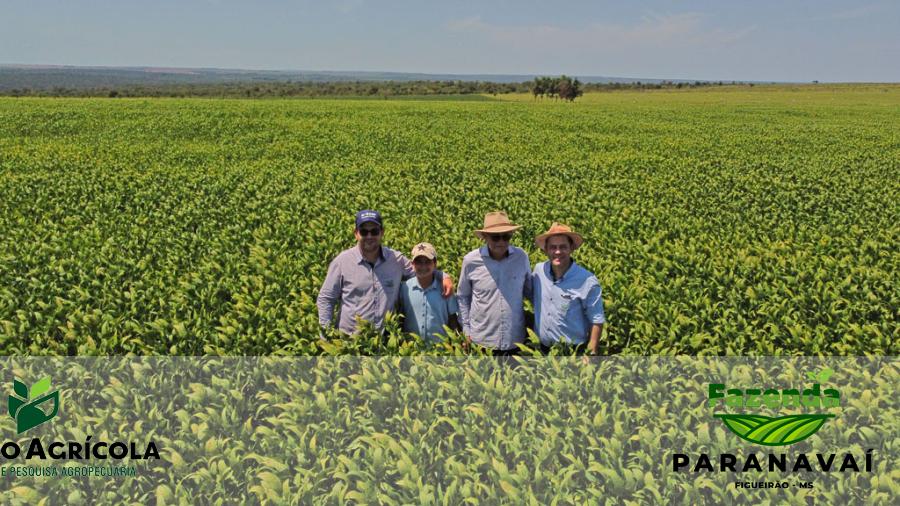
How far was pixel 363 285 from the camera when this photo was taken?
5.16 meters

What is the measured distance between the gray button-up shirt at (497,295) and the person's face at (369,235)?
2.90 feet

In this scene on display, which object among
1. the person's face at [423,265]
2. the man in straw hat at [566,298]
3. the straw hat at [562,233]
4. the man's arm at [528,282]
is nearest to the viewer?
the straw hat at [562,233]

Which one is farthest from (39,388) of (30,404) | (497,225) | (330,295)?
(497,225)

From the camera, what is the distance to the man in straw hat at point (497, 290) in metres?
4.98

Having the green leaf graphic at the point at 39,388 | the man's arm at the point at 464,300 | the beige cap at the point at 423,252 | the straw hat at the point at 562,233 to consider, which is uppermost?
the straw hat at the point at 562,233

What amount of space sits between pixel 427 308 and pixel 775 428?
3085 mm

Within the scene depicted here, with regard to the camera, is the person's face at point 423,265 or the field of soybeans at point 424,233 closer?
the person's face at point 423,265

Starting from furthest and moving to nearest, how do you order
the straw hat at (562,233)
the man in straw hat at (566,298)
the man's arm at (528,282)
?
the man's arm at (528,282) < the man in straw hat at (566,298) < the straw hat at (562,233)

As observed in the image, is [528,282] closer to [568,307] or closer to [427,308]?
[568,307]

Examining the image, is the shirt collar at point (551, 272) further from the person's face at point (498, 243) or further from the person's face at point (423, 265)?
the person's face at point (423, 265)

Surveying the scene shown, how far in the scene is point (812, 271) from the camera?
7055 millimetres

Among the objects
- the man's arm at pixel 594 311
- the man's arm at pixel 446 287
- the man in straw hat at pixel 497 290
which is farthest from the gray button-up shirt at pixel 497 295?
the man's arm at pixel 594 311

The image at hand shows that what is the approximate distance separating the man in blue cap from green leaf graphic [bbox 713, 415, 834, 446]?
8.91ft

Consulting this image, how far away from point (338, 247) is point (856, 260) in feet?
25.6
